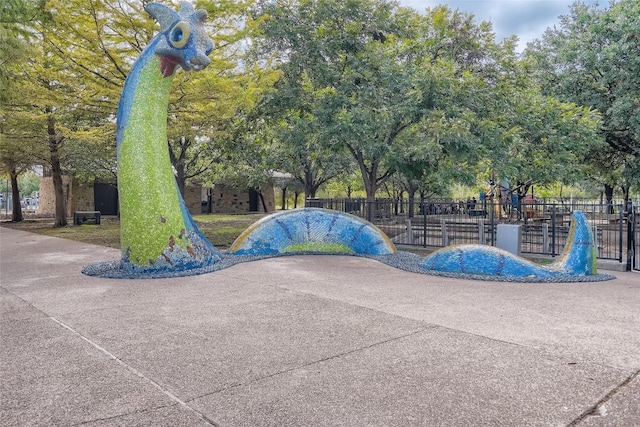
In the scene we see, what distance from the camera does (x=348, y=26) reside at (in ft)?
43.3

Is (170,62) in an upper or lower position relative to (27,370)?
upper

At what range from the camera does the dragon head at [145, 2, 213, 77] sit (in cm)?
825

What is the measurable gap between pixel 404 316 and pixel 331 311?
2.94ft

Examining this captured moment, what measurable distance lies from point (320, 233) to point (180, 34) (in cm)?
535

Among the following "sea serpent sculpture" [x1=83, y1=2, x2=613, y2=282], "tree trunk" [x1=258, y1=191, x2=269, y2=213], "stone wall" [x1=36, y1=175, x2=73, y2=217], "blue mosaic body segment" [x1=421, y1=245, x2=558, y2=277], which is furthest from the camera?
"tree trunk" [x1=258, y1=191, x2=269, y2=213]

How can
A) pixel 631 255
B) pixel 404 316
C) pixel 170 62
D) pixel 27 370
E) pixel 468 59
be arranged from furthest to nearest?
pixel 468 59 < pixel 631 255 < pixel 170 62 < pixel 404 316 < pixel 27 370

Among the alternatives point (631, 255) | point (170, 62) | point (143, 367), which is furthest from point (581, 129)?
point (143, 367)

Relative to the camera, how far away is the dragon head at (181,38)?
8.25 meters

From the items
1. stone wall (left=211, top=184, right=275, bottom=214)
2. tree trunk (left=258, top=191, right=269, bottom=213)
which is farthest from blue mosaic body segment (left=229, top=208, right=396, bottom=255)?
Answer: stone wall (left=211, top=184, right=275, bottom=214)

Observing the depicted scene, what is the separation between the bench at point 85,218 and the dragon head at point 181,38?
59.9 ft

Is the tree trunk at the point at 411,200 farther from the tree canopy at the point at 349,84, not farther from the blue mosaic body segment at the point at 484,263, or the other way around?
the blue mosaic body segment at the point at 484,263

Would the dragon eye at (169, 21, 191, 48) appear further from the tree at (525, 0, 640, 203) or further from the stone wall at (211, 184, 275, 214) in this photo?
the stone wall at (211, 184, 275, 214)

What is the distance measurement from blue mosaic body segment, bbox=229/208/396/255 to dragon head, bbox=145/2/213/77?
4.11m

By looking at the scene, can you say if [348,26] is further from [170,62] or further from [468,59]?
[170,62]
